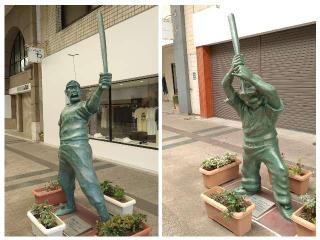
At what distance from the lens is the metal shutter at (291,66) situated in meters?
7.95

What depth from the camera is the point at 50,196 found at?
4.51 meters

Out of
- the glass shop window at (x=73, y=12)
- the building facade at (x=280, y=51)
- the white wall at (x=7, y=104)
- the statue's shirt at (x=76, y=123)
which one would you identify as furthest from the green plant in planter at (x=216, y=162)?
the white wall at (x=7, y=104)

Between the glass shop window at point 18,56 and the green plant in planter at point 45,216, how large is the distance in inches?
510

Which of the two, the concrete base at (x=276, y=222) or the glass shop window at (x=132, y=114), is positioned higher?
the glass shop window at (x=132, y=114)

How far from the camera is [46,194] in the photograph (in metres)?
4.45

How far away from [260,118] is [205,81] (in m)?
7.65

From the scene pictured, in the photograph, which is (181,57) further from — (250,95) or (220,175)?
(250,95)

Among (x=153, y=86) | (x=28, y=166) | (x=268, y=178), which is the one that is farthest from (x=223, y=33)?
(x=28, y=166)

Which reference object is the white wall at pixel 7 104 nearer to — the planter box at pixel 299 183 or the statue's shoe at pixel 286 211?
the planter box at pixel 299 183

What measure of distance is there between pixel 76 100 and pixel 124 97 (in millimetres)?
4116

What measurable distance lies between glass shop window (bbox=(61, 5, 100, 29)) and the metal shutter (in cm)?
499

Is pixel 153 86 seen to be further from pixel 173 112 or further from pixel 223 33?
pixel 173 112

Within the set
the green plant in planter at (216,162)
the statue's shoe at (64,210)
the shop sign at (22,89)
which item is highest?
the shop sign at (22,89)

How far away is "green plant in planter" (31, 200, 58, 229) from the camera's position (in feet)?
11.2
